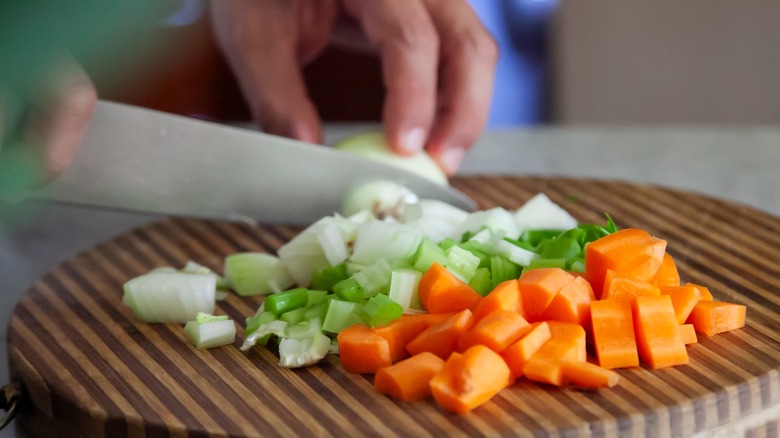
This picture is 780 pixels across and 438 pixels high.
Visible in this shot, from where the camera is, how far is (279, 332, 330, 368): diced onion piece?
1.16 metres

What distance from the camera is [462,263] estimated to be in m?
1.28

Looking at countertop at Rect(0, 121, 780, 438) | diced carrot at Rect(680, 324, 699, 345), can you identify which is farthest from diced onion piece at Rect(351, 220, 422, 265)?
countertop at Rect(0, 121, 780, 438)

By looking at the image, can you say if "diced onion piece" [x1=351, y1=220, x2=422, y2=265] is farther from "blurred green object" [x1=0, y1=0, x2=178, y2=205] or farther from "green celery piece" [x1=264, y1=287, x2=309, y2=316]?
"blurred green object" [x1=0, y1=0, x2=178, y2=205]

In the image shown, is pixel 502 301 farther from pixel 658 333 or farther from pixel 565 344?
pixel 658 333

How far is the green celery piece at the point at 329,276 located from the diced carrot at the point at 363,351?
22cm

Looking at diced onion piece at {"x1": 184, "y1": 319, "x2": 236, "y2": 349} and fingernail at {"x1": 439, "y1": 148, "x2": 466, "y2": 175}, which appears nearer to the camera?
diced onion piece at {"x1": 184, "y1": 319, "x2": 236, "y2": 349}

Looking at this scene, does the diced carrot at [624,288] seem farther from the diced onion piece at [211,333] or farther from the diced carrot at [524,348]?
the diced onion piece at [211,333]

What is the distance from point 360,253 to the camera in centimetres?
137

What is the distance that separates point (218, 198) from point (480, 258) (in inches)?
24.7

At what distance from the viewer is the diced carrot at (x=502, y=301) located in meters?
1.10

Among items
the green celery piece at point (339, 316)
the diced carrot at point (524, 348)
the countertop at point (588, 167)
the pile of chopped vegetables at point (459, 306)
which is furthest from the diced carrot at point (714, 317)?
the countertop at point (588, 167)

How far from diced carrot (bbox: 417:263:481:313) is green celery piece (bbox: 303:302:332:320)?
17 cm

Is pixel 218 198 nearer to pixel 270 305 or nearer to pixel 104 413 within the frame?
pixel 270 305

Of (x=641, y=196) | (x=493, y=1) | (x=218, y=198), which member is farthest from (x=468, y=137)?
(x=493, y=1)
